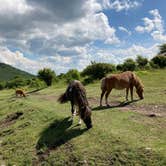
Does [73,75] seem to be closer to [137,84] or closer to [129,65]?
[129,65]

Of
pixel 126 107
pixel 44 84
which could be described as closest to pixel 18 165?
pixel 126 107

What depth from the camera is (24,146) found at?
10453mm

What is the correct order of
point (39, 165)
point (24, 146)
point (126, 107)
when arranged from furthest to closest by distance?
point (126, 107)
point (24, 146)
point (39, 165)

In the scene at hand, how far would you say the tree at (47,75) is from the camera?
4556 centimetres

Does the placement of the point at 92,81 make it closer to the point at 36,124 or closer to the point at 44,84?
the point at 44,84

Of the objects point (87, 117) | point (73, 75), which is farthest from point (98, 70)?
point (87, 117)

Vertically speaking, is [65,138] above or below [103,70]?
below

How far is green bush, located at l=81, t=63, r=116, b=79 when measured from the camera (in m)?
38.1

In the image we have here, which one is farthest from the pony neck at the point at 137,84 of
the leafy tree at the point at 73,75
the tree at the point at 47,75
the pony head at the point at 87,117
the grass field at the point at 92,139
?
the tree at the point at 47,75

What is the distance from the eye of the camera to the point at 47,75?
150ft

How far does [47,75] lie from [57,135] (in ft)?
118

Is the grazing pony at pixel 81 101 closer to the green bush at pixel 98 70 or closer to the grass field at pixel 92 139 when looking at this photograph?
the grass field at pixel 92 139

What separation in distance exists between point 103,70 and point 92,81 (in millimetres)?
3129

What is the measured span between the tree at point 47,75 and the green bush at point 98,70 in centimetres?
810
